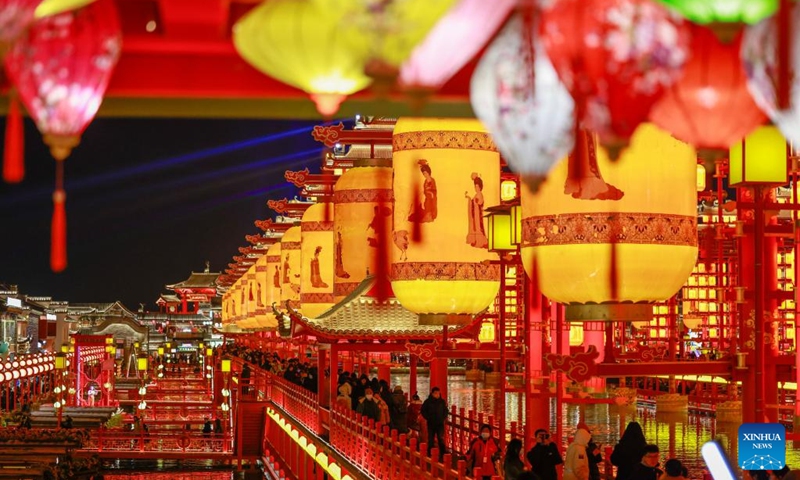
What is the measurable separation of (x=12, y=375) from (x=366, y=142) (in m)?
29.3

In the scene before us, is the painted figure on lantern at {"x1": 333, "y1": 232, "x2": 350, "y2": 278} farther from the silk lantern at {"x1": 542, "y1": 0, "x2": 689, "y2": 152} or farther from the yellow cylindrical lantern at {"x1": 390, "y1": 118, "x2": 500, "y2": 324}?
the silk lantern at {"x1": 542, "y1": 0, "x2": 689, "y2": 152}

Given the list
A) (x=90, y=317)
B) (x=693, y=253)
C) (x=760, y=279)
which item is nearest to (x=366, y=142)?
(x=760, y=279)

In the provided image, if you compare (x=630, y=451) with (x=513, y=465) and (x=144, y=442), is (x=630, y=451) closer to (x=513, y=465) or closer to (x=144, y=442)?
(x=513, y=465)

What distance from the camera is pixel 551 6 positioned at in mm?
2932

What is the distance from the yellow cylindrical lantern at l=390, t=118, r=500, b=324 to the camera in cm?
1041

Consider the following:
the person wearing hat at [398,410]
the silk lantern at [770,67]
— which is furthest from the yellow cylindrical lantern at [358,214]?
the silk lantern at [770,67]

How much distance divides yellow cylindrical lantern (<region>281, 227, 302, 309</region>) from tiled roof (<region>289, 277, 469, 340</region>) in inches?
220

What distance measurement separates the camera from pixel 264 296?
30266mm

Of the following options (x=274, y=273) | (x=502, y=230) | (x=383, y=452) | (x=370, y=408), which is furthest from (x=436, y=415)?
(x=274, y=273)

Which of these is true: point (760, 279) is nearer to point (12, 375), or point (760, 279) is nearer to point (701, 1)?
point (701, 1)

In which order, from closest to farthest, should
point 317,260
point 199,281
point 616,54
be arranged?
point 616,54, point 317,260, point 199,281

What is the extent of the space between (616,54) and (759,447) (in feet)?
16.5

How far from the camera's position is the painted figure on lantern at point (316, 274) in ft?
57.5

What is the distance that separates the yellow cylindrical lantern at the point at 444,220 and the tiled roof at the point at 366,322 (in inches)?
178
